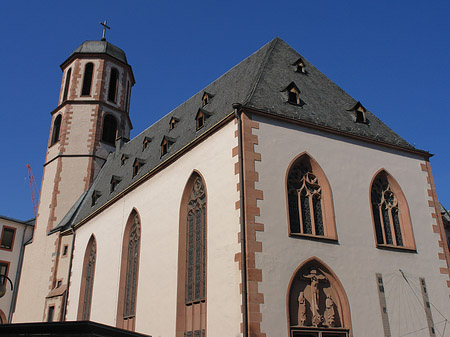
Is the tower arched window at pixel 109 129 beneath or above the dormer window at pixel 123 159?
above

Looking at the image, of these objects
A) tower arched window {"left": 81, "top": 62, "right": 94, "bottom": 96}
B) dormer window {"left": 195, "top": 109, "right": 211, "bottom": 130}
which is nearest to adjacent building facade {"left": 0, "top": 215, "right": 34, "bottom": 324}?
tower arched window {"left": 81, "top": 62, "right": 94, "bottom": 96}

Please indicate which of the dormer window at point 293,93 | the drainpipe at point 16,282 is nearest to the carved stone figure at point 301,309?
the dormer window at point 293,93

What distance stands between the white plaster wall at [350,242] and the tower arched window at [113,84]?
17684 millimetres

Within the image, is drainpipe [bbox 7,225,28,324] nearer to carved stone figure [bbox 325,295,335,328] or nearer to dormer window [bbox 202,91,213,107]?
dormer window [bbox 202,91,213,107]

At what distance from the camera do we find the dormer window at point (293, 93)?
15172 millimetres

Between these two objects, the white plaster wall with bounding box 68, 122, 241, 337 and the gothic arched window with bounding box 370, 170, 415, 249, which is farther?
the gothic arched window with bounding box 370, 170, 415, 249

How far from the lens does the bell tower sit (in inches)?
914

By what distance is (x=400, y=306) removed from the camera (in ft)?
42.8

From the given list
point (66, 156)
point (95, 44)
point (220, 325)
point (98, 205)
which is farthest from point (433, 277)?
point (95, 44)

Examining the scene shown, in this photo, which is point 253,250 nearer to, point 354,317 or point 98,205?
point 354,317

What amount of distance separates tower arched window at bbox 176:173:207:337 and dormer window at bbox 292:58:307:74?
6063 millimetres

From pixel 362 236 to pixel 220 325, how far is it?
477 centimetres

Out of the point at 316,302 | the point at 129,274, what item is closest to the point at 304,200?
the point at 316,302

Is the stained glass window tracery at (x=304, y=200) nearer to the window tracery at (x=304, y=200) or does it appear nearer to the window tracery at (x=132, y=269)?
the window tracery at (x=304, y=200)
